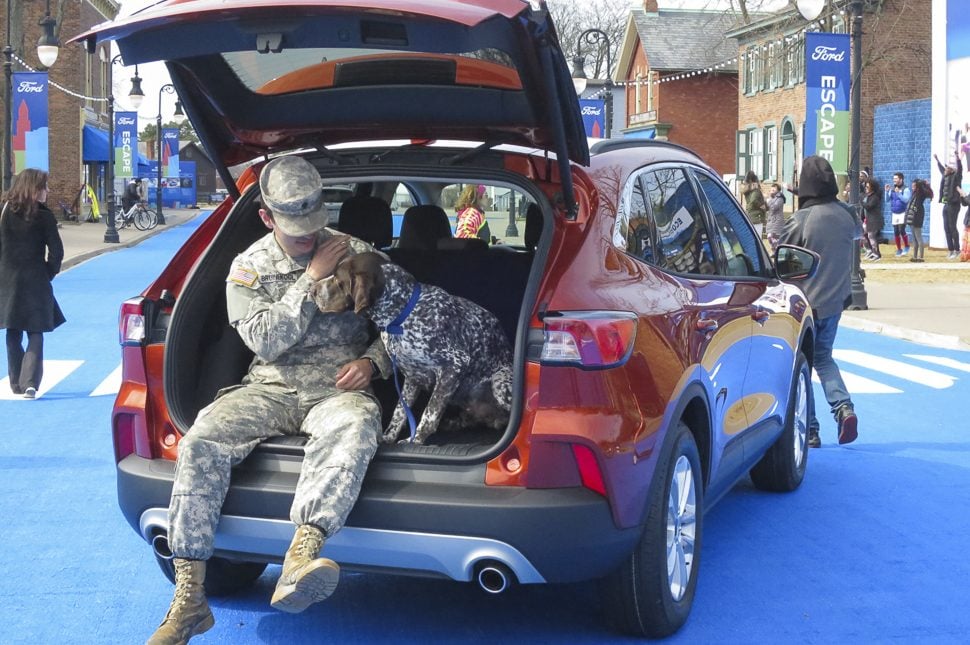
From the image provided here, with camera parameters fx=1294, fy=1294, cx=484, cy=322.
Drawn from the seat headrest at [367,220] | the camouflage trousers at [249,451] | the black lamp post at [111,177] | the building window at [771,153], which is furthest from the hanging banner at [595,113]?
the camouflage trousers at [249,451]

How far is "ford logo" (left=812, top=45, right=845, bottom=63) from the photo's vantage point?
63.5ft

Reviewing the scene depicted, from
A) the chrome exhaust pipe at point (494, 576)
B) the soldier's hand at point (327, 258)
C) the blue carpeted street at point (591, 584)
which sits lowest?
the blue carpeted street at point (591, 584)

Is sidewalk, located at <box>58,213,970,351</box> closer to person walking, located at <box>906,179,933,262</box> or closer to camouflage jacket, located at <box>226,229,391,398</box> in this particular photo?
person walking, located at <box>906,179,933,262</box>

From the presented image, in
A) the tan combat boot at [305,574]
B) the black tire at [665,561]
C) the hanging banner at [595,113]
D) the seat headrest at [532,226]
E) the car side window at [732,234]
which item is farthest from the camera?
the hanging banner at [595,113]

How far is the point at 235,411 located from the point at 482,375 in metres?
0.91

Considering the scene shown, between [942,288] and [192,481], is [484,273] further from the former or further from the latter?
[942,288]

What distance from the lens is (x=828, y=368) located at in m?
8.30

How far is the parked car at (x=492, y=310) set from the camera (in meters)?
4.04

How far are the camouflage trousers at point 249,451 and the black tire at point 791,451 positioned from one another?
3.01m

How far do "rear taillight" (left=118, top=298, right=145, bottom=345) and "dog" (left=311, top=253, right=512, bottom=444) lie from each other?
64 cm

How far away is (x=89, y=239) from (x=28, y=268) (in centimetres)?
2877

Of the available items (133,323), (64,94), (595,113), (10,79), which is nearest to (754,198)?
(595,113)

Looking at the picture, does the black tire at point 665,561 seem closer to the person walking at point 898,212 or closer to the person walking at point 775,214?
the person walking at point 775,214

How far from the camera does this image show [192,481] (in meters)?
4.25
